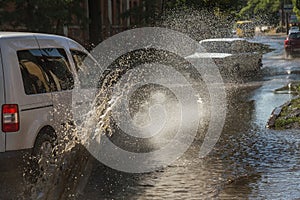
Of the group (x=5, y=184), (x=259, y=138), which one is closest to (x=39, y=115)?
(x=5, y=184)

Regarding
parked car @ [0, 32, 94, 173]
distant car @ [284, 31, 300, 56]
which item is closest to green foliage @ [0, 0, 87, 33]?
parked car @ [0, 32, 94, 173]

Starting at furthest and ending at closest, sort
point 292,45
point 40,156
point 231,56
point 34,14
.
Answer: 1. point 292,45
2. point 231,56
3. point 34,14
4. point 40,156

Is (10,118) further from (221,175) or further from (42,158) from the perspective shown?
(221,175)

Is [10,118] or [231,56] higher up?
[10,118]

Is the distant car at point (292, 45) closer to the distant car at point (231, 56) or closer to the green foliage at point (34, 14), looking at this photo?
the distant car at point (231, 56)

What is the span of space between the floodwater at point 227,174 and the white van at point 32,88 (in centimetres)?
90

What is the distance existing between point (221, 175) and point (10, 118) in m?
2.87

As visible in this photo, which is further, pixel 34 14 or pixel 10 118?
pixel 34 14

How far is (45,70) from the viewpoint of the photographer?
26.8 feet

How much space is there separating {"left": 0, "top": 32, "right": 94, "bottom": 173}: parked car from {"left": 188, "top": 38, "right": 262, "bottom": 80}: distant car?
1453 centimetres

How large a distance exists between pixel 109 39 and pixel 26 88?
78.4 ft

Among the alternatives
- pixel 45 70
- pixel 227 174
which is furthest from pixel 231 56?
pixel 45 70

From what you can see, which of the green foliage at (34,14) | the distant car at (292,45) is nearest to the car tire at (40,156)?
the green foliage at (34,14)

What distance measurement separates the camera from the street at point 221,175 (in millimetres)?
7617
